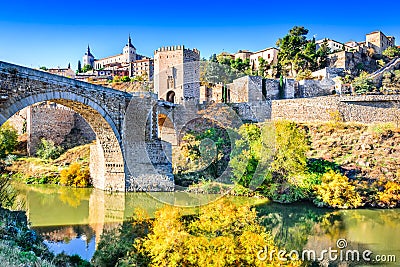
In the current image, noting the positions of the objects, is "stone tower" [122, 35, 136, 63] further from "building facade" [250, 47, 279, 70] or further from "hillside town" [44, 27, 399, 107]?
"building facade" [250, 47, 279, 70]

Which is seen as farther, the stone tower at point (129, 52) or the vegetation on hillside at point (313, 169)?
the stone tower at point (129, 52)

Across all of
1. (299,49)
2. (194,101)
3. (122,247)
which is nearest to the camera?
(122,247)

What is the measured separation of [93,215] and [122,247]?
21.8 feet

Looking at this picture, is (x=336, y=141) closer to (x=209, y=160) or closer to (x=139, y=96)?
(x=209, y=160)

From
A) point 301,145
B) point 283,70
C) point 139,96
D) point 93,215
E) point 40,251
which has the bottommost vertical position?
point 93,215

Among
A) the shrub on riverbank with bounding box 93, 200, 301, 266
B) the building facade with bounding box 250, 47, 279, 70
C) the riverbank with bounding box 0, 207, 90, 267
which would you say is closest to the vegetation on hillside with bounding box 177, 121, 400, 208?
the shrub on riverbank with bounding box 93, 200, 301, 266

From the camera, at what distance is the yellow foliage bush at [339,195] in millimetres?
14523

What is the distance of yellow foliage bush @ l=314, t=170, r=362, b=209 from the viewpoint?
A: 1452 cm

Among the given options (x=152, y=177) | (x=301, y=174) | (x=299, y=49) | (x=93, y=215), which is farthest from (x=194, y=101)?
(x=299, y=49)

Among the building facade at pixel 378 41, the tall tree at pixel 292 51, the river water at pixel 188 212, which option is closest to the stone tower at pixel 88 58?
the tall tree at pixel 292 51

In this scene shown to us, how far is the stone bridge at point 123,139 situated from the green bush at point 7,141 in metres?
8.38

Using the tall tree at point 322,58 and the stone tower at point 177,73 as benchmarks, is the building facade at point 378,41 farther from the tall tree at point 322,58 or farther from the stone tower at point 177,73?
the stone tower at point 177,73

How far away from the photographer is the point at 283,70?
112 ft

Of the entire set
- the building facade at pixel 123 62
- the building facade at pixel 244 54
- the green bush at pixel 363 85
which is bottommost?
the green bush at pixel 363 85
